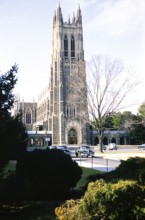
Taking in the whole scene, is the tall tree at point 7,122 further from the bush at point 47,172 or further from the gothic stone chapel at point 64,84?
the gothic stone chapel at point 64,84

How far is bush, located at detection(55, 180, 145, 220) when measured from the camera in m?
6.27

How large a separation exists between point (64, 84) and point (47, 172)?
68.6m

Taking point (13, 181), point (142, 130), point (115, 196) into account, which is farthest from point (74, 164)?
point (142, 130)

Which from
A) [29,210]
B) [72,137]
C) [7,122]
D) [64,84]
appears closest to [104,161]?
[29,210]

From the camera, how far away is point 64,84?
258ft

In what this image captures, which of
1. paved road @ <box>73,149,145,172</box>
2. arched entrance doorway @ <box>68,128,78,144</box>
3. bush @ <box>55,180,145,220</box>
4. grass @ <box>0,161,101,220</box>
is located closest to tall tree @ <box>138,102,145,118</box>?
arched entrance doorway @ <box>68,128,78,144</box>

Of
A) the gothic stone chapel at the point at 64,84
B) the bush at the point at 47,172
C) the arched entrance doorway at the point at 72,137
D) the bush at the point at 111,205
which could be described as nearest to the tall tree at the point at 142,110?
the gothic stone chapel at the point at 64,84

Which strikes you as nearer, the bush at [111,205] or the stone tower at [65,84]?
the bush at [111,205]

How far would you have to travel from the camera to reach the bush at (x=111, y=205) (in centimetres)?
627

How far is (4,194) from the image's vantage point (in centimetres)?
857

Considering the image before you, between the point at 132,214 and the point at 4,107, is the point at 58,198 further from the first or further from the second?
the point at 132,214

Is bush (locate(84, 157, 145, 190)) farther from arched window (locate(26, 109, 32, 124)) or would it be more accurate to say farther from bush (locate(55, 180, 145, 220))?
arched window (locate(26, 109, 32, 124))

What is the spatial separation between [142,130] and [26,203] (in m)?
74.4

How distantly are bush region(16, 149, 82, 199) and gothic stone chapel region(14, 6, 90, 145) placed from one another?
199ft
